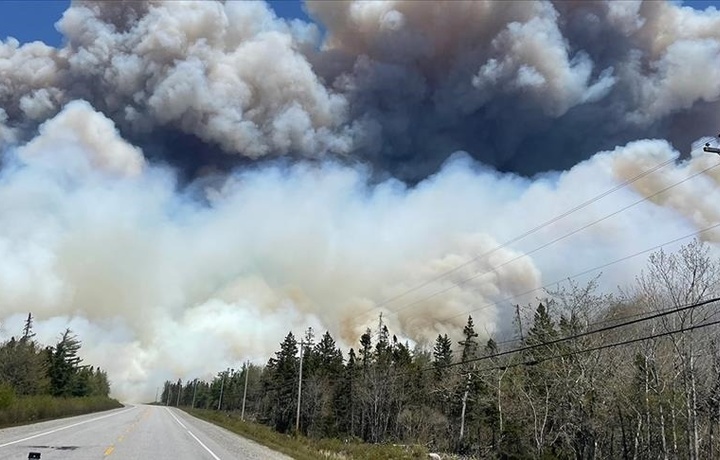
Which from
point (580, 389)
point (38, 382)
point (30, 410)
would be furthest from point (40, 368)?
point (580, 389)

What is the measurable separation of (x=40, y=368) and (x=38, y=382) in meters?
3.48

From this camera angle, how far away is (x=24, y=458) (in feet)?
53.6

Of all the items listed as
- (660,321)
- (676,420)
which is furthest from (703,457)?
(660,321)

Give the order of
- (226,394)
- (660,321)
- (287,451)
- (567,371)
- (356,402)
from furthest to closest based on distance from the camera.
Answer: (226,394), (356,402), (567,371), (660,321), (287,451)

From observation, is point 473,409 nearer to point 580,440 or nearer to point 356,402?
point 356,402

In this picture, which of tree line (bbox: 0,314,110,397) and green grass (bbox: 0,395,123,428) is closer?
green grass (bbox: 0,395,123,428)

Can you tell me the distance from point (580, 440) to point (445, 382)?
2824 cm

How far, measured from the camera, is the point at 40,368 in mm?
81562

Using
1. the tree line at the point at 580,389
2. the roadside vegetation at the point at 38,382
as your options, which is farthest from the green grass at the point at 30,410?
the tree line at the point at 580,389

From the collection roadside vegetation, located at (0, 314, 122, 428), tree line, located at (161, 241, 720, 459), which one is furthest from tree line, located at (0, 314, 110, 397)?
tree line, located at (161, 241, 720, 459)

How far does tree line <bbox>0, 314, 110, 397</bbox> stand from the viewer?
75.6 metres

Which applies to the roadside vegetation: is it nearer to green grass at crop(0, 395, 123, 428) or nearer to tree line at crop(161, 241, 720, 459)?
green grass at crop(0, 395, 123, 428)

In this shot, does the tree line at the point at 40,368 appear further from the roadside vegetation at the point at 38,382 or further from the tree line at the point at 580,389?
the tree line at the point at 580,389

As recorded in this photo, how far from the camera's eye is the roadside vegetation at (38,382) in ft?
137
